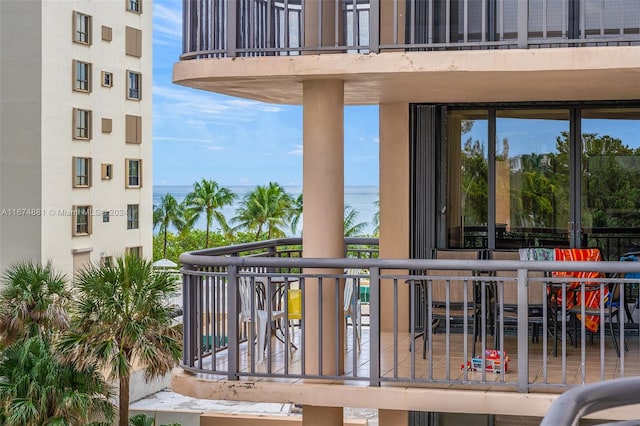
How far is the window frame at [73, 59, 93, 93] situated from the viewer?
54719mm

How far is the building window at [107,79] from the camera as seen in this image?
189ft

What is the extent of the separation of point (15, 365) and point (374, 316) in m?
12.2

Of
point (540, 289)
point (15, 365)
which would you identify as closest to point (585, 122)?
point (540, 289)

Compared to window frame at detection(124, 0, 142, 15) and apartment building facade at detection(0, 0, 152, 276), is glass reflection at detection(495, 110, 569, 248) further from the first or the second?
window frame at detection(124, 0, 142, 15)

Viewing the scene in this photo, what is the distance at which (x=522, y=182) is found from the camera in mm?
11977

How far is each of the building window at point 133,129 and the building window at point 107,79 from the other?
3.05 metres

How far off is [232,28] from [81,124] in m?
49.5

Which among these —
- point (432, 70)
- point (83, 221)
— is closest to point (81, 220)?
point (83, 221)

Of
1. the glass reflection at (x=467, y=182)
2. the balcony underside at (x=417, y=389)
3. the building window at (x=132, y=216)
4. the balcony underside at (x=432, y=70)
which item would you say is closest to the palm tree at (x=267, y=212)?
the building window at (x=132, y=216)

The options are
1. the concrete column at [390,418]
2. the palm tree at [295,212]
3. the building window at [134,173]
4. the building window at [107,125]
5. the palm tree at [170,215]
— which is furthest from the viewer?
the palm tree at [170,215]

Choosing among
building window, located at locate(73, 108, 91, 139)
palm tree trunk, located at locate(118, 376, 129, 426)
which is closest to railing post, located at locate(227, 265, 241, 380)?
palm tree trunk, located at locate(118, 376, 129, 426)

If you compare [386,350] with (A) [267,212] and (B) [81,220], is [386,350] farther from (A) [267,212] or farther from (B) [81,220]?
(A) [267,212]

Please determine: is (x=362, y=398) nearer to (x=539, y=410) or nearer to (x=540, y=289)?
(x=539, y=410)

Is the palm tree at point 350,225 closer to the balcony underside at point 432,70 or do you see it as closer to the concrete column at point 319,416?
the balcony underside at point 432,70
